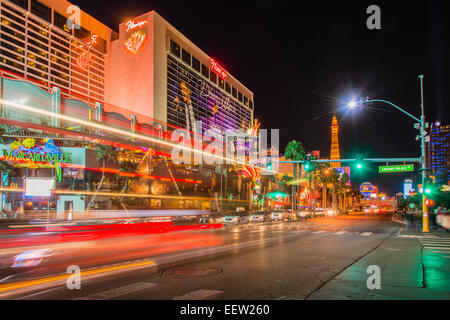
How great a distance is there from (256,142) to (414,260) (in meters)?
149

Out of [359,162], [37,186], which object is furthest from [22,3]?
[359,162]

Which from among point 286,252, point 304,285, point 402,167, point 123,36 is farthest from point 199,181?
point 123,36

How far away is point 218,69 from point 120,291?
5916 inches

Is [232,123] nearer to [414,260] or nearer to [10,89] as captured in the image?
[10,89]

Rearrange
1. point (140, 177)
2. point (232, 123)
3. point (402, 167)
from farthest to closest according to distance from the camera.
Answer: point (232, 123) < point (140, 177) < point (402, 167)

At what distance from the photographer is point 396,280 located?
336 inches

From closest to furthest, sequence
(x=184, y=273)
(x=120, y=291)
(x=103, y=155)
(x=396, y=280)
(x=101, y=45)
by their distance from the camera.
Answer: (x=120, y=291), (x=396, y=280), (x=184, y=273), (x=103, y=155), (x=101, y=45)

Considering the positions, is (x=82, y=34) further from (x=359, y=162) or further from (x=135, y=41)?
(x=359, y=162)

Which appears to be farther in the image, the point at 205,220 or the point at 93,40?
the point at 93,40

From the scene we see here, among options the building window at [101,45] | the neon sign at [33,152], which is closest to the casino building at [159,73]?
the building window at [101,45]

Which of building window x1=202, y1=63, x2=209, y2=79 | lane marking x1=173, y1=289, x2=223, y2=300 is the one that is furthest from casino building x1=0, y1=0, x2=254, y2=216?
lane marking x1=173, y1=289, x2=223, y2=300

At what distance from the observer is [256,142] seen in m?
161

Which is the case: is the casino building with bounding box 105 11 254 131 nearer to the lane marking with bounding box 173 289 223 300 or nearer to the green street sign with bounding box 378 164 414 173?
the green street sign with bounding box 378 164 414 173

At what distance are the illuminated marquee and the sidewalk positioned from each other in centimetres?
11090
